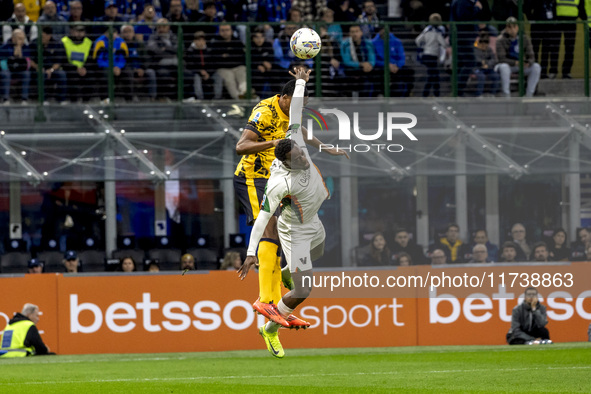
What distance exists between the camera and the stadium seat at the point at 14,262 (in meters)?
21.5

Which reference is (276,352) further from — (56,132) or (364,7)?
(364,7)

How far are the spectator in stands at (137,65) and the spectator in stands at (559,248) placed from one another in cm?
727

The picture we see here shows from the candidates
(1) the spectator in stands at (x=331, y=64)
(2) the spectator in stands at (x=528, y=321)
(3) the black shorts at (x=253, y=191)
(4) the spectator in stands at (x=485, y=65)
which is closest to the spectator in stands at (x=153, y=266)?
(1) the spectator in stands at (x=331, y=64)

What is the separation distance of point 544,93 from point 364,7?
3.68m

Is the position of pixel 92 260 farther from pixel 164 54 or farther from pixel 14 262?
pixel 164 54

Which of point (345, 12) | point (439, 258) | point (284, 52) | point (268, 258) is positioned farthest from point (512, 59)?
point (268, 258)

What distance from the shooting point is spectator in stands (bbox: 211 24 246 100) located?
72.9 ft

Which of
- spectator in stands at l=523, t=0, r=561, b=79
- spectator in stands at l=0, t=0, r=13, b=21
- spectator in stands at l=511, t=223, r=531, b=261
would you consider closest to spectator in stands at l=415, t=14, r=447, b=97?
spectator in stands at l=523, t=0, r=561, b=79

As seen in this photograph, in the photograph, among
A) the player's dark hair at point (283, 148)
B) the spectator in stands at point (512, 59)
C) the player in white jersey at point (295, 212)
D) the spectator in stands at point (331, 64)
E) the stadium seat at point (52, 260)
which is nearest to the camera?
the player's dark hair at point (283, 148)

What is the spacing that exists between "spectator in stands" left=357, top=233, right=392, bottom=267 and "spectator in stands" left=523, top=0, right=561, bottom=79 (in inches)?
196

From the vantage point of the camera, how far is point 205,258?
71.5ft

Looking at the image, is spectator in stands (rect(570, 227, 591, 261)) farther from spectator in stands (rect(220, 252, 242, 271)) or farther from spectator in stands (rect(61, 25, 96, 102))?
spectator in stands (rect(61, 25, 96, 102))

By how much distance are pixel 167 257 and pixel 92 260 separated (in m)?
1.28

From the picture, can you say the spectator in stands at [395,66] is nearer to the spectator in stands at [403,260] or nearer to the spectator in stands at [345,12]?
the spectator in stands at [345,12]
